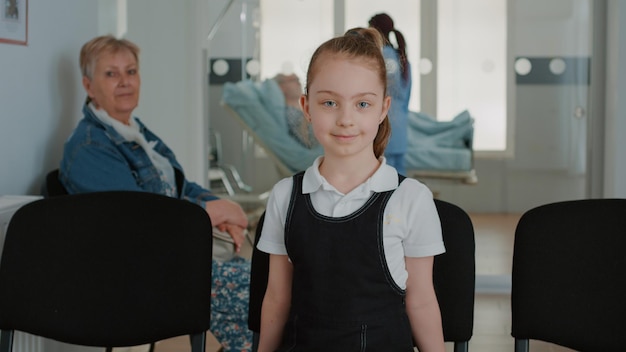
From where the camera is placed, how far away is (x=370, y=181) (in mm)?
1896

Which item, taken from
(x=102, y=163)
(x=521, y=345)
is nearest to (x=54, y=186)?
(x=102, y=163)

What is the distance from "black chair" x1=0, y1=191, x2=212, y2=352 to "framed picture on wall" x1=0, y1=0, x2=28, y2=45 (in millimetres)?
859

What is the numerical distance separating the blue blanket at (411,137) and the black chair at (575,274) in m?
2.79

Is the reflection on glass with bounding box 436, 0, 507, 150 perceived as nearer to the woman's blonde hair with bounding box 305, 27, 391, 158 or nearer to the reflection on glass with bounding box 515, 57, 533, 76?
the reflection on glass with bounding box 515, 57, 533, 76

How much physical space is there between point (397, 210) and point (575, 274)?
43 centimetres

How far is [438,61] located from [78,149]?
2.40 meters

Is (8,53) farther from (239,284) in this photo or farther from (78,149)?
(239,284)

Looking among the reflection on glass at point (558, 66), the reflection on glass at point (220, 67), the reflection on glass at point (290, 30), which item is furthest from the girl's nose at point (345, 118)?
→ the reflection on glass at point (558, 66)

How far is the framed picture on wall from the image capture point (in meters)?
2.76

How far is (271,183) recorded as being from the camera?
4941mm

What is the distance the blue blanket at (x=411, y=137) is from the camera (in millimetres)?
4797

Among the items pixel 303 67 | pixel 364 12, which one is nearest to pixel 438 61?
pixel 364 12

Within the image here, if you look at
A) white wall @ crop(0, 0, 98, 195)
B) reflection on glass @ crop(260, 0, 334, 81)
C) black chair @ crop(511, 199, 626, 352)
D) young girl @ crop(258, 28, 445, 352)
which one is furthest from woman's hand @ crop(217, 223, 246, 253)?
reflection on glass @ crop(260, 0, 334, 81)

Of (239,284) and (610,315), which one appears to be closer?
(610,315)
